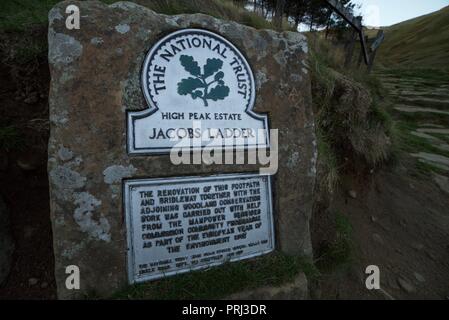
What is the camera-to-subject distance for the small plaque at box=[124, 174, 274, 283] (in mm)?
1833

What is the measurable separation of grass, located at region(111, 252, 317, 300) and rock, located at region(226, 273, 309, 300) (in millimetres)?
29

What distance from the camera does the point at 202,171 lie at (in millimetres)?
2037

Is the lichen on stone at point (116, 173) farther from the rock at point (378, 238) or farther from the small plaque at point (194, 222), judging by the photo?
the rock at point (378, 238)

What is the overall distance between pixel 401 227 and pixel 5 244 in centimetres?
381

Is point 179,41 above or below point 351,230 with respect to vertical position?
above

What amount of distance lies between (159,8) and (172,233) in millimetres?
3161

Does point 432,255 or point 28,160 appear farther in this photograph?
point 432,255

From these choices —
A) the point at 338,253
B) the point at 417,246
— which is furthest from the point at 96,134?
the point at 417,246

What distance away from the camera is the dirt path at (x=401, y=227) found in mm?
2453

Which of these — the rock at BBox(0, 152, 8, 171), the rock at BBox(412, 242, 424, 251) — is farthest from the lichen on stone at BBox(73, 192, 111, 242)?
the rock at BBox(412, 242, 424, 251)

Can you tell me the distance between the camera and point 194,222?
197 cm

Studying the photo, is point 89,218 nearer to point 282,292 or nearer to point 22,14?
point 282,292

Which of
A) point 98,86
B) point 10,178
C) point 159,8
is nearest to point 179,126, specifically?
point 98,86

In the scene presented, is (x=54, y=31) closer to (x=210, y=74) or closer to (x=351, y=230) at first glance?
(x=210, y=74)
